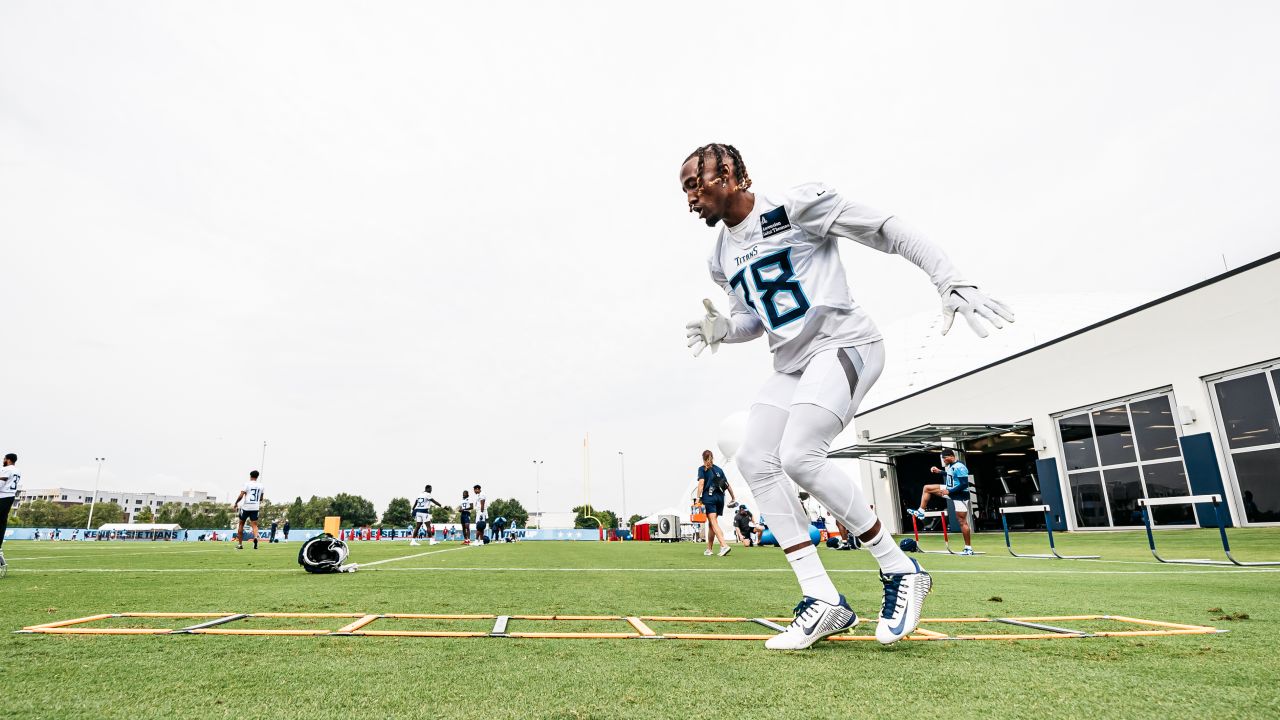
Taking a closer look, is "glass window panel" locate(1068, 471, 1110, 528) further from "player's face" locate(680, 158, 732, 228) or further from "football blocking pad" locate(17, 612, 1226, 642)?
"player's face" locate(680, 158, 732, 228)

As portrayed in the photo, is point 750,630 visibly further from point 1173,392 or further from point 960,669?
point 1173,392

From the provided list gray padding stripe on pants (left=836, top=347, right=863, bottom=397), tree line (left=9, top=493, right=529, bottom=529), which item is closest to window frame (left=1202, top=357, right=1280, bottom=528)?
gray padding stripe on pants (left=836, top=347, right=863, bottom=397)

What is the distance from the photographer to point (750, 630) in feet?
9.34

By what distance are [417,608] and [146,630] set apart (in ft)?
4.24

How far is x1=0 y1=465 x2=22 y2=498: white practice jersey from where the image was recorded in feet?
28.3

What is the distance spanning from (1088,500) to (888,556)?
2187 cm

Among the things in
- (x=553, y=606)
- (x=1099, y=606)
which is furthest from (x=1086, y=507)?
(x=553, y=606)

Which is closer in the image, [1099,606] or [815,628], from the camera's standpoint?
[815,628]

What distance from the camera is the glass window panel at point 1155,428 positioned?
1753 cm

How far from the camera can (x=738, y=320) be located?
144 inches

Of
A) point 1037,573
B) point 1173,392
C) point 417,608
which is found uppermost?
point 1173,392

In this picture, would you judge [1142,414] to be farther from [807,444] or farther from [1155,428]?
[807,444]

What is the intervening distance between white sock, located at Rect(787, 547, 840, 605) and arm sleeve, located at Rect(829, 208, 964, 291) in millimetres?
1402

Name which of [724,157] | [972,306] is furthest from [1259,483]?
[724,157]
